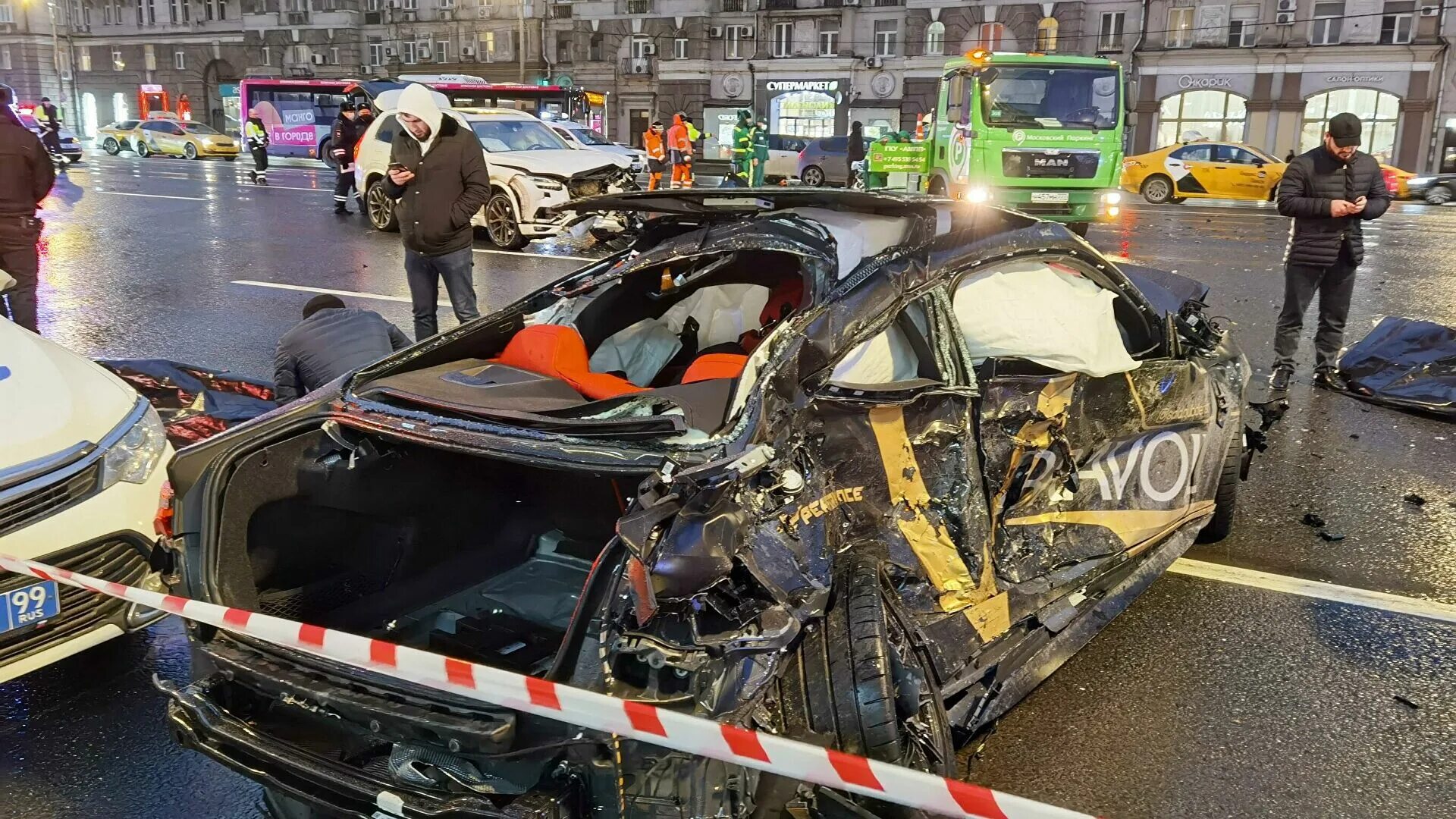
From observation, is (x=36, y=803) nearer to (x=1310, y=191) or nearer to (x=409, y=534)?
(x=409, y=534)

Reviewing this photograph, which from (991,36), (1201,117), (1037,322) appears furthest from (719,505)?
(991,36)

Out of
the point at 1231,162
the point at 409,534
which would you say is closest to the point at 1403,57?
the point at 1231,162

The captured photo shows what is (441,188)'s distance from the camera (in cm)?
654

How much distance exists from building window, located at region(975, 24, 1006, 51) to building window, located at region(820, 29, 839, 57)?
5796 millimetres

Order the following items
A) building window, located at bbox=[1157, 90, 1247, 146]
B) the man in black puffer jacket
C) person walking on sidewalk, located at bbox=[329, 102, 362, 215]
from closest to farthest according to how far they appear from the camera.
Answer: the man in black puffer jacket, person walking on sidewalk, located at bbox=[329, 102, 362, 215], building window, located at bbox=[1157, 90, 1247, 146]

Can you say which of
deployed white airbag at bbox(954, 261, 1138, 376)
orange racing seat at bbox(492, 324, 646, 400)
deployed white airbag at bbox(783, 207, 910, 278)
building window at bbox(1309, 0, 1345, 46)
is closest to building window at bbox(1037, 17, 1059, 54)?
building window at bbox(1309, 0, 1345, 46)

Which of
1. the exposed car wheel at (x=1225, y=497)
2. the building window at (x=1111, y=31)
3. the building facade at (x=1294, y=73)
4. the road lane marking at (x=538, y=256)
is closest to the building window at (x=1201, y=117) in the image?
the building facade at (x=1294, y=73)

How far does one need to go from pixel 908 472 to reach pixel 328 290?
8.73 meters

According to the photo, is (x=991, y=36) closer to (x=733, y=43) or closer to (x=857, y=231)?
(x=733, y=43)

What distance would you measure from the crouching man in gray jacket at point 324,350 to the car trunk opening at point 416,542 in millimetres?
1382

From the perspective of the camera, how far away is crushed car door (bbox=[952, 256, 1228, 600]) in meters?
3.18

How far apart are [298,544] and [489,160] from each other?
11275 millimetres

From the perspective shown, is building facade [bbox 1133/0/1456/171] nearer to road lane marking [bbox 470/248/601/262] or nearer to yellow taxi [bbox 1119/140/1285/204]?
yellow taxi [bbox 1119/140/1285/204]

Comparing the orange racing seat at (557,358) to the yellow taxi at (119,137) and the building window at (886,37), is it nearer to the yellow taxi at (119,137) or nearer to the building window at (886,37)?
the yellow taxi at (119,137)
